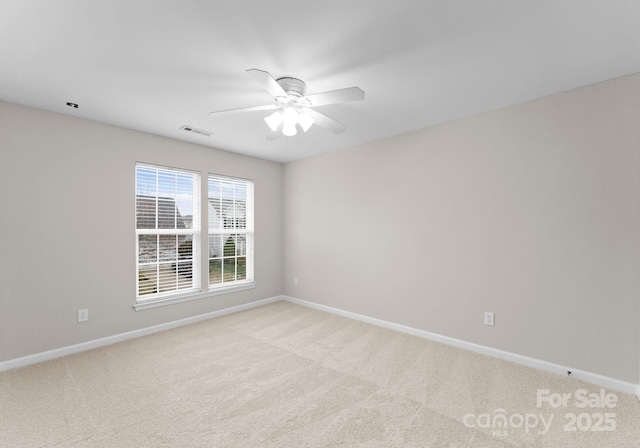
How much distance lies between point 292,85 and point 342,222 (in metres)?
2.36

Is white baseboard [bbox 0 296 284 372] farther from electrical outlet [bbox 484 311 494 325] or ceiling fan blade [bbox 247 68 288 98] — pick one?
electrical outlet [bbox 484 311 494 325]

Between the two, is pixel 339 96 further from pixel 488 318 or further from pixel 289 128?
pixel 488 318

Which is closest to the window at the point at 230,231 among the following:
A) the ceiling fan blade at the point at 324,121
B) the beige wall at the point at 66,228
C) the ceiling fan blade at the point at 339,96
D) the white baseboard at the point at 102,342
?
the white baseboard at the point at 102,342

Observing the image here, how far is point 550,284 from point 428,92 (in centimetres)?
206

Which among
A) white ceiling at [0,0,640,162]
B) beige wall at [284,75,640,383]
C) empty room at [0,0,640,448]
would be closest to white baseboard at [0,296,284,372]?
empty room at [0,0,640,448]

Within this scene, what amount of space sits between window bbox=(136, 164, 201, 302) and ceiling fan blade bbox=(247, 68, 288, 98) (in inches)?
95.7

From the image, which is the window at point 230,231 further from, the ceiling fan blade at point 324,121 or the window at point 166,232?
the ceiling fan blade at point 324,121

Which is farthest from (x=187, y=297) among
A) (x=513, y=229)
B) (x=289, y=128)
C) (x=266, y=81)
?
(x=513, y=229)

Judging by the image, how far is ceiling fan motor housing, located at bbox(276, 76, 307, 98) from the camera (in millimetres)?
2146

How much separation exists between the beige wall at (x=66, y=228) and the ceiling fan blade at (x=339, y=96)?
102 inches

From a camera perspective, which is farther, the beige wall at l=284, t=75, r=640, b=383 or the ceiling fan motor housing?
the beige wall at l=284, t=75, r=640, b=383

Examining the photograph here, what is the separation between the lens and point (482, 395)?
218 centimetres

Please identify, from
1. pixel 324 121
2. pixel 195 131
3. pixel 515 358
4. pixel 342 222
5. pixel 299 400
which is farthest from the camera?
pixel 342 222

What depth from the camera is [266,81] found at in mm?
1764
